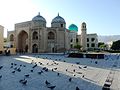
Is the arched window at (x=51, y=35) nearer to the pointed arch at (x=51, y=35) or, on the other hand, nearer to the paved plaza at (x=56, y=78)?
the pointed arch at (x=51, y=35)

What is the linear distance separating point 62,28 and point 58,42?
3843mm

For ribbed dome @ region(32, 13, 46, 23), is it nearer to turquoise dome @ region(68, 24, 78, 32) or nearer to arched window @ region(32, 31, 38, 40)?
arched window @ region(32, 31, 38, 40)

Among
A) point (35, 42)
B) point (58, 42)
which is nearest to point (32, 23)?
point (35, 42)

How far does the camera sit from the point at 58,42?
152ft

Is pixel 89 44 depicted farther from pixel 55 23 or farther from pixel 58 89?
pixel 58 89

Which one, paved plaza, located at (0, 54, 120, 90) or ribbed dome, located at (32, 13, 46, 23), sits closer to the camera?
paved plaza, located at (0, 54, 120, 90)

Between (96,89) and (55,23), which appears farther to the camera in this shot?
(55,23)

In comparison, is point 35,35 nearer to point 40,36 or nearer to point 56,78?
point 40,36

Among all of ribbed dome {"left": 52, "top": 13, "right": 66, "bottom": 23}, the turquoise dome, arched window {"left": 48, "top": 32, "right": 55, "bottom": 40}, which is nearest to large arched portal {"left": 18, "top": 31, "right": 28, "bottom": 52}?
arched window {"left": 48, "top": 32, "right": 55, "bottom": 40}

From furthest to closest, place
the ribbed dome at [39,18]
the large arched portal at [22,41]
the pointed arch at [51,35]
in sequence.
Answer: the large arched portal at [22,41]
the pointed arch at [51,35]
the ribbed dome at [39,18]

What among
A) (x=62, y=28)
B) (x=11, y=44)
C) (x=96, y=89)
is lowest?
(x=96, y=89)

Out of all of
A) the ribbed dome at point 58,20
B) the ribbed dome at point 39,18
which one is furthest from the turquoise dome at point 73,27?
the ribbed dome at point 39,18

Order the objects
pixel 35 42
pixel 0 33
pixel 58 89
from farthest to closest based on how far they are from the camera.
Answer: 1. pixel 35 42
2. pixel 0 33
3. pixel 58 89

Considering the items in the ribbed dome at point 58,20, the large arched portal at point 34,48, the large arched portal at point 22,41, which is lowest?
the large arched portal at point 34,48
